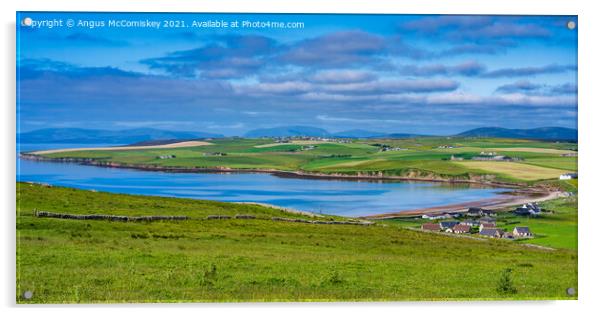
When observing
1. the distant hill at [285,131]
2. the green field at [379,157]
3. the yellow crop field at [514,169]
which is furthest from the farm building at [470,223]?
the distant hill at [285,131]

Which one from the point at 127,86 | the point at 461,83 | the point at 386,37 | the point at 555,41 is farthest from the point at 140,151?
the point at 555,41

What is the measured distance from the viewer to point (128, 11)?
46.1 ft

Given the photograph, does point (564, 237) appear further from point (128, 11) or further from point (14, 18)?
point (14, 18)

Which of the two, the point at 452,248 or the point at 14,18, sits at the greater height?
the point at 14,18

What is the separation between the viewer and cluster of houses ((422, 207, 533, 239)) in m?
15.0

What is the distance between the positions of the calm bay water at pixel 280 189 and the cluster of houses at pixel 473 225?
0.31 meters

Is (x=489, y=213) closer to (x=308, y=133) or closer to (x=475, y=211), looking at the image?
(x=475, y=211)

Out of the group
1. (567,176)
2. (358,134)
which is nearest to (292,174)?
(358,134)

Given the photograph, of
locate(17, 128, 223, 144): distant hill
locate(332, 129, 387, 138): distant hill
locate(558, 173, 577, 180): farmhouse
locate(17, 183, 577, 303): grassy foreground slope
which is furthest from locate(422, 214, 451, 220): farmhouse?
locate(17, 128, 223, 144): distant hill

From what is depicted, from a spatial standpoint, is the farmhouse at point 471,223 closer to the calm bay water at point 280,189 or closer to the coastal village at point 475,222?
the coastal village at point 475,222

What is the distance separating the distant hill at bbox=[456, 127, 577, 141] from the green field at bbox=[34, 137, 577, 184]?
0.11 metres

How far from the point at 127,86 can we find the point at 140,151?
1483 mm

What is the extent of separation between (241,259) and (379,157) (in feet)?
12.7

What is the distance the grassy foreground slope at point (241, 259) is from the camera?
13.7 metres
